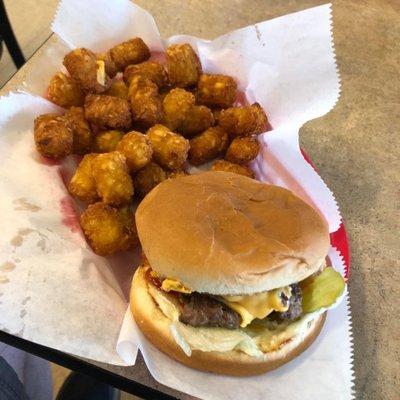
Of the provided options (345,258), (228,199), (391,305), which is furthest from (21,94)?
(391,305)

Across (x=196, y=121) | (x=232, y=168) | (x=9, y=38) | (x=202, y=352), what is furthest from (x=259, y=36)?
(x=9, y=38)

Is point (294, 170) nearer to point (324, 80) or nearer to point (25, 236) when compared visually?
point (324, 80)

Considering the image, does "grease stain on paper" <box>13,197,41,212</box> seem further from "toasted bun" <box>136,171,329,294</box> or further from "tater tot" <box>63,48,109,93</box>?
"tater tot" <box>63,48,109,93</box>

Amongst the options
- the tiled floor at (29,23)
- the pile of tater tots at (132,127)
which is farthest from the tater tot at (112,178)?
the tiled floor at (29,23)

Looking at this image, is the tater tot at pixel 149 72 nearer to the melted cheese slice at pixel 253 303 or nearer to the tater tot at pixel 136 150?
the tater tot at pixel 136 150

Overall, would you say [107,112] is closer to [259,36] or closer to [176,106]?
[176,106]

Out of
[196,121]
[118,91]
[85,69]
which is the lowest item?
[196,121]
